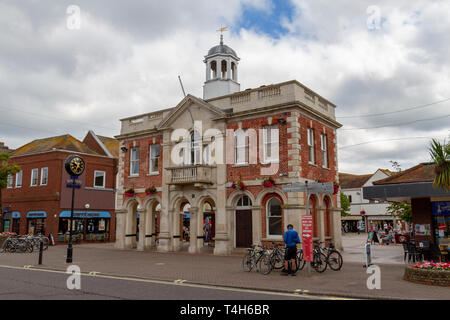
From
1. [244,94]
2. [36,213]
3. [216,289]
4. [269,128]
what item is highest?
[244,94]

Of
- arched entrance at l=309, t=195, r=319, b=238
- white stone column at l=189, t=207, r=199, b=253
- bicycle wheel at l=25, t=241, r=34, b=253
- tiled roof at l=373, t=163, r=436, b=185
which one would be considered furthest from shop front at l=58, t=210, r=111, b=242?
tiled roof at l=373, t=163, r=436, b=185

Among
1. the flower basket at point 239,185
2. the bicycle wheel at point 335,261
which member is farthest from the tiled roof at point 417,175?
the flower basket at point 239,185

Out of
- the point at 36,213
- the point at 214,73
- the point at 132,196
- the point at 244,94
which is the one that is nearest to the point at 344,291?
the point at 244,94

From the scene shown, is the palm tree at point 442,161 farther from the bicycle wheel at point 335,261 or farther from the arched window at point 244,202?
the arched window at point 244,202

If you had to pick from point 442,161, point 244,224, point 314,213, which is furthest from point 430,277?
point 244,224

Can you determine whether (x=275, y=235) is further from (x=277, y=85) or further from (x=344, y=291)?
(x=344, y=291)

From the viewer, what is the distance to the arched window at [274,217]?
69.2 ft

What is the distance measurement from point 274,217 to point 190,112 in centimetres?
849

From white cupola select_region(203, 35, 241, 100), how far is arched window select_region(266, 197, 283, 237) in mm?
9813

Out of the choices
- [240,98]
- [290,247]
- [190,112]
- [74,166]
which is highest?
[240,98]

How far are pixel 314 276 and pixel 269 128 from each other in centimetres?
1055

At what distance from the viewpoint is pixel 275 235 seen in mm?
21078

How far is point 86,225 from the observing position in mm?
35500

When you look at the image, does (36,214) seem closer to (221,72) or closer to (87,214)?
(87,214)
